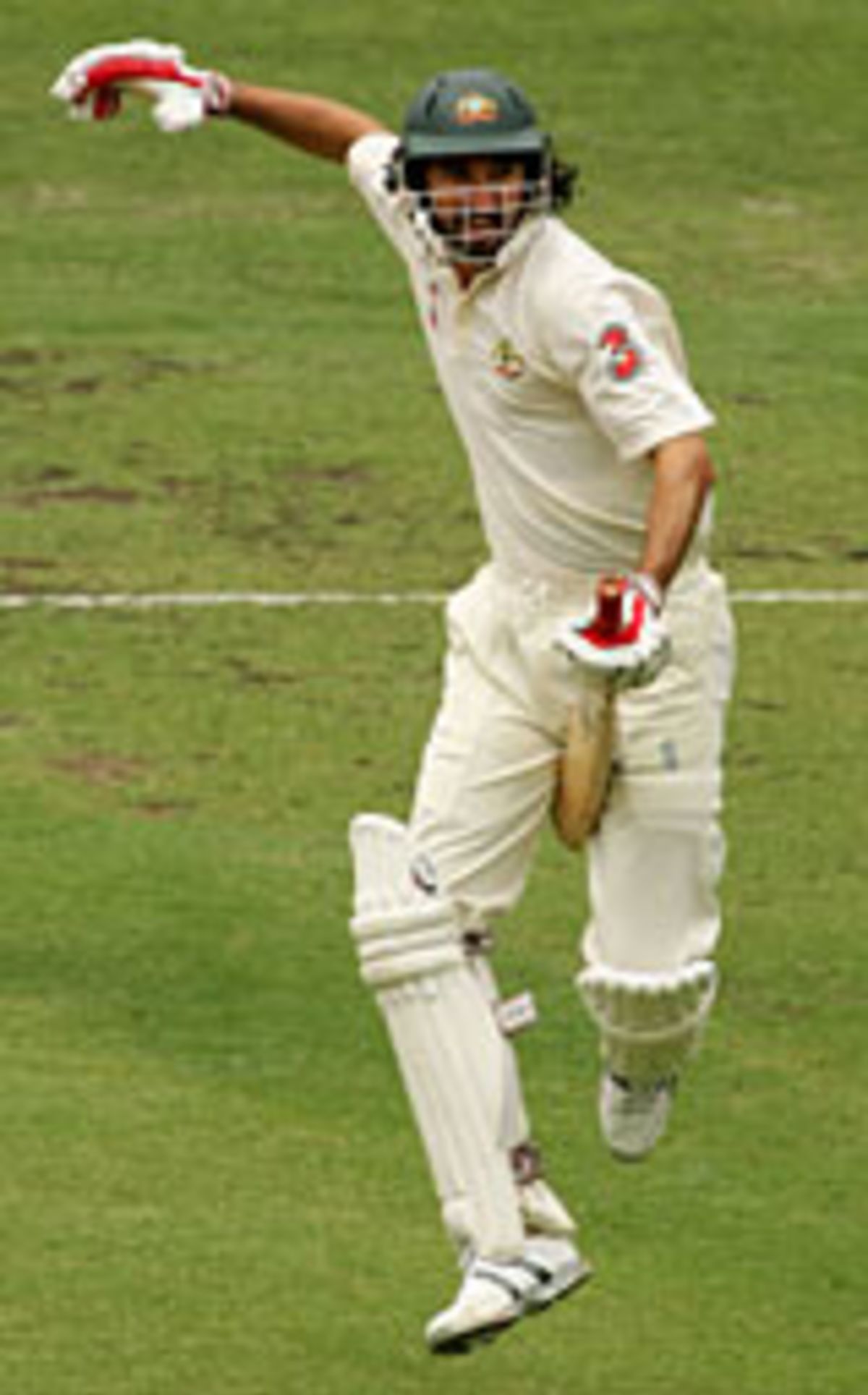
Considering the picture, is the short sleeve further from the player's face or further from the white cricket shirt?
the player's face

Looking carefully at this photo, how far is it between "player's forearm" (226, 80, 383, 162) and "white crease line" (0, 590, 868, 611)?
4.47 metres

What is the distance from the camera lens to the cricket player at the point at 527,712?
8352mm

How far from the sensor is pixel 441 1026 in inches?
332

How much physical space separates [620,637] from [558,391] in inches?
29.7

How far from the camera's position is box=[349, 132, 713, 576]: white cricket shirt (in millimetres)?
8250

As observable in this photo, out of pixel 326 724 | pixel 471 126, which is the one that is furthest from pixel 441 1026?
pixel 326 724

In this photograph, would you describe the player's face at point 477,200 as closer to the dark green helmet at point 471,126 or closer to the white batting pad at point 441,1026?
the dark green helmet at point 471,126

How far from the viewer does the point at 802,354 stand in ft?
54.0

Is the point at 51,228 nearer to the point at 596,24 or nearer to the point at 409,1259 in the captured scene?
the point at 596,24

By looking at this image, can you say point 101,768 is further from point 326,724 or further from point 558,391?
point 558,391

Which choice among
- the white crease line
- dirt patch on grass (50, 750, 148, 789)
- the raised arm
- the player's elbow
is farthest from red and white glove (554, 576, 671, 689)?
the white crease line

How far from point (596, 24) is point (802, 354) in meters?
3.17

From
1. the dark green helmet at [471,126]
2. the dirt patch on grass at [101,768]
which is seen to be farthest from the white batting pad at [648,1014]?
the dirt patch on grass at [101,768]

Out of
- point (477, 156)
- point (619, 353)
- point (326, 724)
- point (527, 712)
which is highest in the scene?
point (477, 156)
